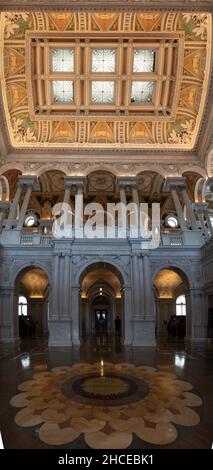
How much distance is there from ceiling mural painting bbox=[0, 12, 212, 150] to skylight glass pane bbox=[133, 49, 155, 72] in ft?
0.17

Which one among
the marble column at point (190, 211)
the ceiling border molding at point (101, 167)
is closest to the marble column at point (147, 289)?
the marble column at point (190, 211)

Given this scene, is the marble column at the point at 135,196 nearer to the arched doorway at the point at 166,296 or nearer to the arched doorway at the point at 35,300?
the arched doorway at the point at 166,296

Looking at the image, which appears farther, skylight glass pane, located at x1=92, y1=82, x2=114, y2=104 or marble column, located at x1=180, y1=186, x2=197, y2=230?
skylight glass pane, located at x1=92, y1=82, x2=114, y2=104

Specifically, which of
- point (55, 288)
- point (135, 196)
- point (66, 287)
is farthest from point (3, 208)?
point (135, 196)

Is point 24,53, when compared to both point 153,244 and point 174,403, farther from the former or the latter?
point 174,403

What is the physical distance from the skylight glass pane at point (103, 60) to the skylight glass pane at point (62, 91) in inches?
80.3

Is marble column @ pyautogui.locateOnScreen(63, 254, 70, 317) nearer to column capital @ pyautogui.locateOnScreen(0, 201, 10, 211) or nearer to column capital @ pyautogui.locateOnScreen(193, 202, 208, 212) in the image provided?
column capital @ pyautogui.locateOnScreen(0, 201, 10, 211)

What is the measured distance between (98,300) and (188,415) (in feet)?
86.6

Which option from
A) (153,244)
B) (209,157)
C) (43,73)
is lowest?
(153,244)

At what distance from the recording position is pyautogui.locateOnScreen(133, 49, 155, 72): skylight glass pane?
18453 mm

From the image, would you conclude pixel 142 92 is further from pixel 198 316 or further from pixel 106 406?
pixel 106 406

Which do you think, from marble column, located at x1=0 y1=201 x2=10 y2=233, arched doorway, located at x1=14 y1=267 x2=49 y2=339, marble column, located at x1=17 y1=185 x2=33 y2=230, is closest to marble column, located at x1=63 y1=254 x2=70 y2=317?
marble column, located at x1=17 y1=185 x2=33 y2=230

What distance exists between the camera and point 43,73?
18953 mm
